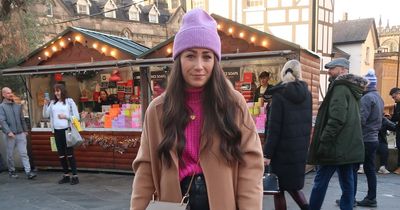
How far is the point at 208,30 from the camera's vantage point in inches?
69.1

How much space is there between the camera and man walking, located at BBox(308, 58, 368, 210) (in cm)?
369

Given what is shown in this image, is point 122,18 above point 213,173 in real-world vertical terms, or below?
above

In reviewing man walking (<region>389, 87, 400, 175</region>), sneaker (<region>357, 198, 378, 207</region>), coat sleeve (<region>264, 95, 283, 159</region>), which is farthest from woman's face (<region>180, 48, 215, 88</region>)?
man walking (<region>389, 87, 400, 175</region>)

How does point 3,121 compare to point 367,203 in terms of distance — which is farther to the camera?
point 3,121

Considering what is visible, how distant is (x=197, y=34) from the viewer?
1.72 m

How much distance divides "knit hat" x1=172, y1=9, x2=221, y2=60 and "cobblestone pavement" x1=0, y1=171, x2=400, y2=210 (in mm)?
3557

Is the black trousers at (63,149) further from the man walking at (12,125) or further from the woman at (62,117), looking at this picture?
the man walking at (12,125)

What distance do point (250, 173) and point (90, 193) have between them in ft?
15.5

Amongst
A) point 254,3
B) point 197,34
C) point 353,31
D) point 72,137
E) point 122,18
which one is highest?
point 122,18

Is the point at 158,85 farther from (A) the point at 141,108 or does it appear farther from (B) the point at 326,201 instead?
(B) the point at 326,201

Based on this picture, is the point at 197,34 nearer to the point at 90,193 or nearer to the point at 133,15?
the point at 90,193

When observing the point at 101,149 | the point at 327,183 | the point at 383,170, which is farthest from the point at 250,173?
the point at 383,170

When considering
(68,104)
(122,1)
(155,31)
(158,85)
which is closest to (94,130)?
(68,104)

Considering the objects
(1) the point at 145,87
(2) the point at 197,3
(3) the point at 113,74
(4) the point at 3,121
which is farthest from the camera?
(2) the point at 197,3
